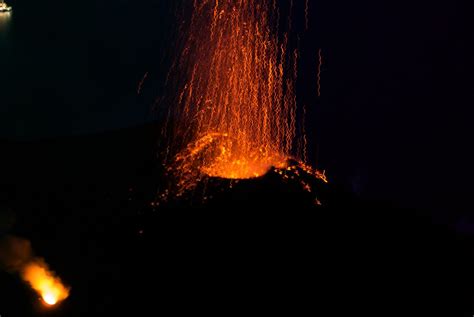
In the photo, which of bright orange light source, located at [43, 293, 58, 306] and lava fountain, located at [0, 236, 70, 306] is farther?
lava fountain, located at [0, 236, 70, 306]

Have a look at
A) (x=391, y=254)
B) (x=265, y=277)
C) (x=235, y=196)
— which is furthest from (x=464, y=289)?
(x=235, y=196)

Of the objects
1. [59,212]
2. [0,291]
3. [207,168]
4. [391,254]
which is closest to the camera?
[0,291]

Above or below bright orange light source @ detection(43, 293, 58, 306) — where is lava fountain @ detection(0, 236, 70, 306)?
above

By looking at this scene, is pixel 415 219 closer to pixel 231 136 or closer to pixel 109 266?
pixel 231 136

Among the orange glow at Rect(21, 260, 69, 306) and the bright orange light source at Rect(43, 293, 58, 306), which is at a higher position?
the orange glow at Rect(21, 260, 69, 306)

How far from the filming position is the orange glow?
6.23m

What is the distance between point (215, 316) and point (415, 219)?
5338 mm

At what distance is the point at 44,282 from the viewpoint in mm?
6473

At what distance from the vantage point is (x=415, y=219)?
29.0 feet

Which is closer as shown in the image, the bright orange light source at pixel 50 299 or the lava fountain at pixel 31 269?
the bright orange light source at pixel 50 299

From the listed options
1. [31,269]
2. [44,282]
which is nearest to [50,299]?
[44,282]

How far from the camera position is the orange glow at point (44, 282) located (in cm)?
623

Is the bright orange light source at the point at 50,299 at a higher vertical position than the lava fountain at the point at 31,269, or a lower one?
lower

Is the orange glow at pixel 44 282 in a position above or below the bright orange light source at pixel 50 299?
above
